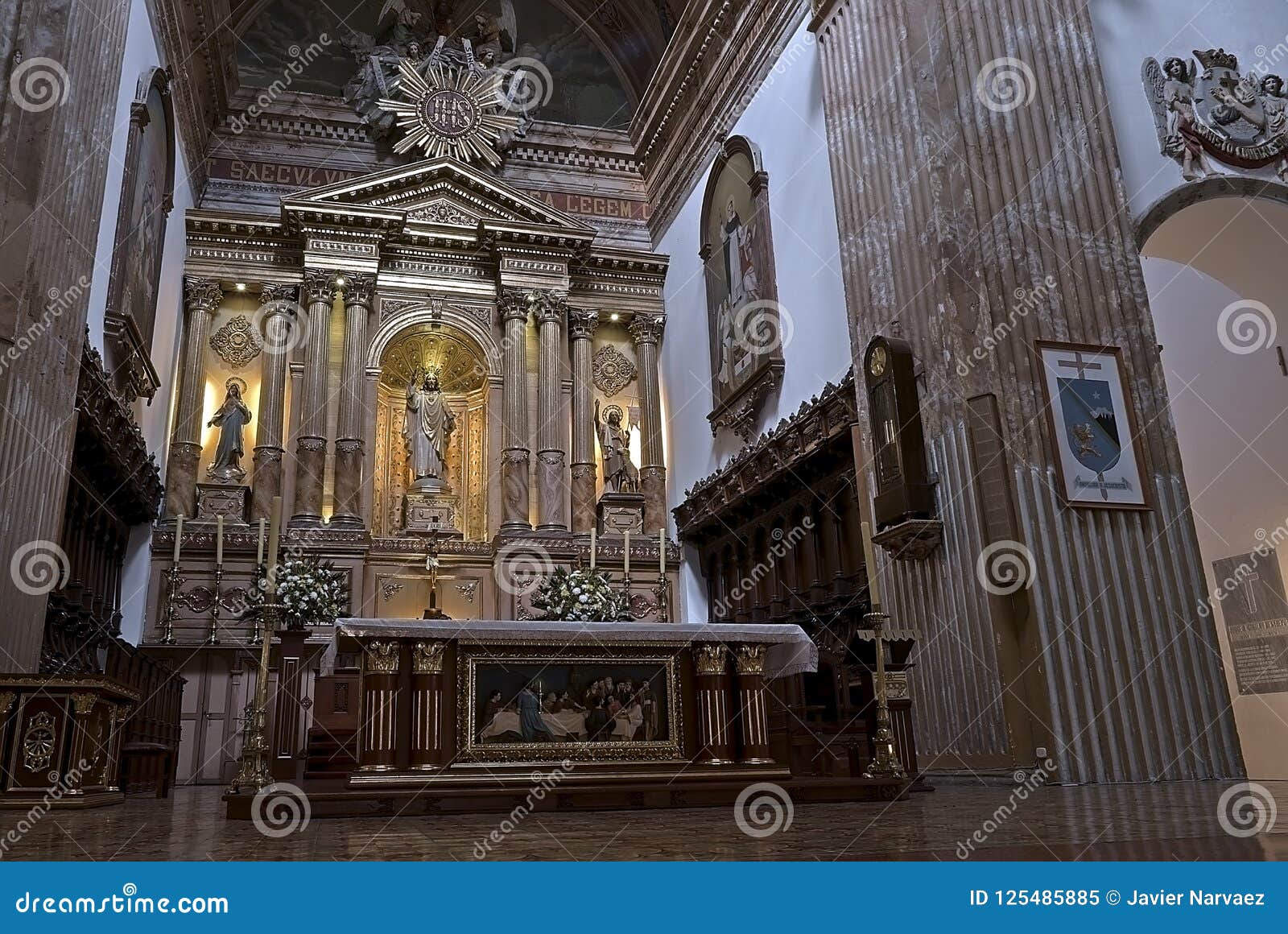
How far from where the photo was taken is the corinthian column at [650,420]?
14000 mm

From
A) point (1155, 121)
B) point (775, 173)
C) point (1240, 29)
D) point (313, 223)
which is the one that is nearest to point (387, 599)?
point (313, 223)

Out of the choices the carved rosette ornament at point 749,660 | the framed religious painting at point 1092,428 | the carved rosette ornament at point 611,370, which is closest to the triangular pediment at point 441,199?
the carved rosette ornament at point 611,370

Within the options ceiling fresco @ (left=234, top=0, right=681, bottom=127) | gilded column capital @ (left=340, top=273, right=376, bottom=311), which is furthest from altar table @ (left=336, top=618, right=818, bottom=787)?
ceiling fresco @ (left=234, top=0, right=681, bottom=127)

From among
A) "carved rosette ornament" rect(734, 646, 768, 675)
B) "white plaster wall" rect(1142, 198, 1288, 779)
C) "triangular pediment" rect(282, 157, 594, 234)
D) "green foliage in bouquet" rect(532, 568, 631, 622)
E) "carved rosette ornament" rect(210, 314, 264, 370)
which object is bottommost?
"carved rosette ornament" rect(734, 646, 768, 675)

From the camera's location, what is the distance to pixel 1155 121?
344 inches

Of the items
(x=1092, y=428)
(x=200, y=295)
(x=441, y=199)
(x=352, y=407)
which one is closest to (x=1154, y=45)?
(x=1092, y=428)

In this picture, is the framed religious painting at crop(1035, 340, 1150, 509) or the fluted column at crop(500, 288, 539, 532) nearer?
the framed religious painting at crop(1035, 340, 1150, 509)

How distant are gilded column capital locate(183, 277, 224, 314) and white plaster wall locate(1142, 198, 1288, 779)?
11325 mm

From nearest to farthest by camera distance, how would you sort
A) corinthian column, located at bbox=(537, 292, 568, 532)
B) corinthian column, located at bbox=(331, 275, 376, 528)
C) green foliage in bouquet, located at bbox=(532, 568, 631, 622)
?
1. green foliage in bouquet, located at bbox=(532, 568, 631, 622)
2. corinthian column, located at bbox=(331, 275, 376, 528)
3. corinthian column, located at bbox=(537, 292, 568, 532)

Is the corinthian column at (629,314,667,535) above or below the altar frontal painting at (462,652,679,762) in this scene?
above

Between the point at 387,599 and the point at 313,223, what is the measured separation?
17.1ft

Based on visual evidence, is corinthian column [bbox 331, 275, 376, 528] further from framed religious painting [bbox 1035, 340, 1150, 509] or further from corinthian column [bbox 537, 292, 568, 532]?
framed religious painting [bbox 1035, 340, 1150, 509]

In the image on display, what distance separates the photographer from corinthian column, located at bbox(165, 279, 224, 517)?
12.4 metres

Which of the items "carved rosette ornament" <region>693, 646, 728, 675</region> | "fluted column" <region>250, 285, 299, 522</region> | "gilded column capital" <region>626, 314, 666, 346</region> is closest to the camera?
"carved rosette ornament" <region>693, 646, 728, 675</region>
